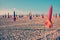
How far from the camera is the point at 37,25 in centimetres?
250

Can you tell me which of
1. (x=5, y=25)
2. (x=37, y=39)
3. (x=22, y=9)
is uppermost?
(x=22, y=9)

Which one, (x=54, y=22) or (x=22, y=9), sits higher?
(x=22, y=9)

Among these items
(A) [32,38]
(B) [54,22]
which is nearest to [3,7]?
(A) [32,38]

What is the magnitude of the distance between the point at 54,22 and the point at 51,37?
0.94 feet

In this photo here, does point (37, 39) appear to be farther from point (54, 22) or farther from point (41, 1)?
point (41, 1)

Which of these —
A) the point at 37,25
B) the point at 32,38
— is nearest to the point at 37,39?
the point at 32,38

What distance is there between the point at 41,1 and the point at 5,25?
0.82 m

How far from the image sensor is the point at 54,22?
2504 mm

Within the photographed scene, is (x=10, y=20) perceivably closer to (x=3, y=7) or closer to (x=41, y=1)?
(x=3, y=7)

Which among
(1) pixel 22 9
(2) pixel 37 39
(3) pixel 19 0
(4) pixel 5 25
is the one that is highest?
(3) pixel 19 0

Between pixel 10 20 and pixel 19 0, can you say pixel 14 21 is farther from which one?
pixel 19 0

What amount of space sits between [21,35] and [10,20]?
35 centimetres

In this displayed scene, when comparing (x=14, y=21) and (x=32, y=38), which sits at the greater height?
(x=14, y=21)

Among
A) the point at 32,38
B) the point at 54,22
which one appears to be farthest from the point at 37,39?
the point at 54,22
